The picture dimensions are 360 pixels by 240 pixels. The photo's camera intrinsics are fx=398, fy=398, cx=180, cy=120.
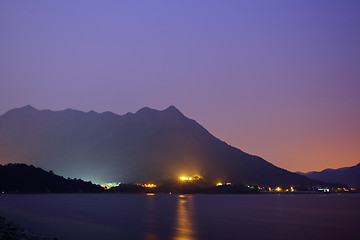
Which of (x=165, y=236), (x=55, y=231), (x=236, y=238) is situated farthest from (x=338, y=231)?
(x=55, y=231)

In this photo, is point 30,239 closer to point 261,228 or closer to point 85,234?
point 85,234

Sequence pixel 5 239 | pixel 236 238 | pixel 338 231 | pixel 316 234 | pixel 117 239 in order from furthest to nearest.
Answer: pixel 338 231
pixel 316 234
pixel 236 238
pixel 117 239
pixel 5 239

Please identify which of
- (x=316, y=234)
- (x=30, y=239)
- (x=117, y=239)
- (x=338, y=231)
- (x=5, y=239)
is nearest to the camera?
(x=5, y=239)

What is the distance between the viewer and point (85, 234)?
54.3 metres

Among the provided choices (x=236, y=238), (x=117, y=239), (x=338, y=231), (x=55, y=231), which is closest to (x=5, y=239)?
(x=117, y=239)

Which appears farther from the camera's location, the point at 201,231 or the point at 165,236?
the point at 201,231

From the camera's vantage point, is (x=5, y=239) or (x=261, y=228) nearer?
(x=5, y=239)

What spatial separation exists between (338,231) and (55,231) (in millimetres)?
42723

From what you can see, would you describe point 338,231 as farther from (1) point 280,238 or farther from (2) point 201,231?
(2) point 201,231

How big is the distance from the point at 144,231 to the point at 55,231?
509 inches

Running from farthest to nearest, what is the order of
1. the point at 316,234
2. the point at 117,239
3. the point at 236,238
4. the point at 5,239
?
the point at 316,234 < the point at 236,238 < the point at 117,239 < the point at 5,239

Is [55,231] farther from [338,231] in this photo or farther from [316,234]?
[338,231]

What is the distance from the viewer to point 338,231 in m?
61.4

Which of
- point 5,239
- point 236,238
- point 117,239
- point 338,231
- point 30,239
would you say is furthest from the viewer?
point 338,231
